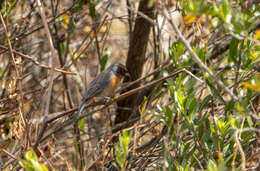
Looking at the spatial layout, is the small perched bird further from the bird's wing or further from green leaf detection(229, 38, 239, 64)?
green leaf detection(229, 38, 239, 64)

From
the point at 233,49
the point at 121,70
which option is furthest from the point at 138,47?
the point at 233,49

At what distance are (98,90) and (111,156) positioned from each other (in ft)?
6.29

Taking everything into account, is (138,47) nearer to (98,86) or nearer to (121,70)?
(121,70)

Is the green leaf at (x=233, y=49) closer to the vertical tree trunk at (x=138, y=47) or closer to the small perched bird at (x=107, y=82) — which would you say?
the vertical tree trunk at (x=138, y=47)

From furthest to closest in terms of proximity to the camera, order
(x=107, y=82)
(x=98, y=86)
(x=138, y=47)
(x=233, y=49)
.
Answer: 1. (x=107, y=82)
2. (x=98, y=86)
3. (x=138, y=47)
4. (x=233, y=49)

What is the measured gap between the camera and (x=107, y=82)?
571 cm

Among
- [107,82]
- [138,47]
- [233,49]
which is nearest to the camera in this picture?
[233,49]

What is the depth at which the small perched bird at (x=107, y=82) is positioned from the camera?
5438mm

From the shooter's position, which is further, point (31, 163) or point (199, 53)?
point (199, 53)

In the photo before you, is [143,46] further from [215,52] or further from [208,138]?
[208,138]

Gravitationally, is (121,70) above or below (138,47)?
below

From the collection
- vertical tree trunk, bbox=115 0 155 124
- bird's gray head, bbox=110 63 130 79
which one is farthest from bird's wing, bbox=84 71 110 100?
vertical tree trunk, bbox=115 0 155 124

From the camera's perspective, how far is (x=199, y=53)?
121 inches

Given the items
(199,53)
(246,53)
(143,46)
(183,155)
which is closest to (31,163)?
(183,155)
